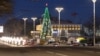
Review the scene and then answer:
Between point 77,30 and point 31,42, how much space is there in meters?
60.6

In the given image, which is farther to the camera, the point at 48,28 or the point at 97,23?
the point at 97,23

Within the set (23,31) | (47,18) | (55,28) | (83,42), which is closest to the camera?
(83,42)

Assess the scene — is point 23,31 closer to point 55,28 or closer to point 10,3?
point 55,28

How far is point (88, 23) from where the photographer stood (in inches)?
6924

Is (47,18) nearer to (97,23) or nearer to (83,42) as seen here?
(83,42)

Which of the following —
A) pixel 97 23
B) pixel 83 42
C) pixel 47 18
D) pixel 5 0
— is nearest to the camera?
pixel 5 0

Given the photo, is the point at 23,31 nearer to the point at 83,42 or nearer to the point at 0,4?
the point at 83,42

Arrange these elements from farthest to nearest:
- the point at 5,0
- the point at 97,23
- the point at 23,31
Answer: the point at 23,31 → the point at 97,23 → the point at 5,0

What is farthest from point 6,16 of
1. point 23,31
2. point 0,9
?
point 23,31

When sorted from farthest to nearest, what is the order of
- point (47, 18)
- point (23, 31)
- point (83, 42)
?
1. point (23, 31)
2. point (47, 18)
3. point (83, 42)

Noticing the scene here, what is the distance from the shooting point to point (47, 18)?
10638 centimetres

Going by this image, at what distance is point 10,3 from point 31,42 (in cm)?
7171

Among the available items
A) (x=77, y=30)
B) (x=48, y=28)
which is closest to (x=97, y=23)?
(x=77, y=30)

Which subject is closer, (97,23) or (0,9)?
(0,9)
